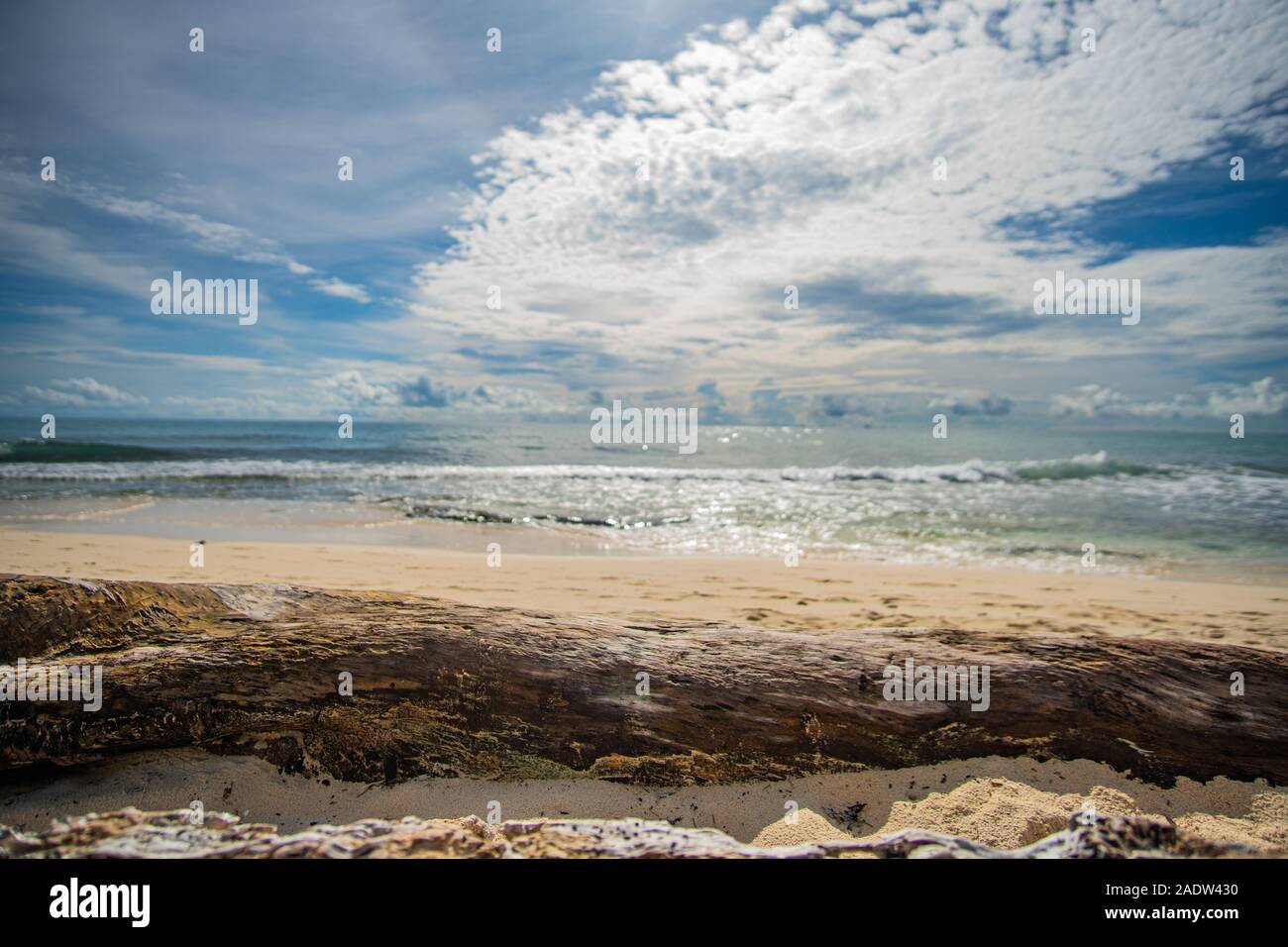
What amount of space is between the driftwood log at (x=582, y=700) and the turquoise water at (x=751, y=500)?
6354 mm

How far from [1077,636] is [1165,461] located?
28.8 metres

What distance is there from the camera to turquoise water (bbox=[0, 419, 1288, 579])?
10305mm

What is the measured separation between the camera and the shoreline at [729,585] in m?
5.15

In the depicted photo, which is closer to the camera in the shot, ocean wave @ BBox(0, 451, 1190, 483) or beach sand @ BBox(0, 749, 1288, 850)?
beach sand @ BBox(0, 749, 1288, 850)

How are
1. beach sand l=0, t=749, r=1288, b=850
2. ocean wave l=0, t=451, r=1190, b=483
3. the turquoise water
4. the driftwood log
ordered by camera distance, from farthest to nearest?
ocean wave l=0, t=451, r=1190, b=483 < the turquoise water < the driftwood log < beach sand l=0, t=749, r=1288, b=850

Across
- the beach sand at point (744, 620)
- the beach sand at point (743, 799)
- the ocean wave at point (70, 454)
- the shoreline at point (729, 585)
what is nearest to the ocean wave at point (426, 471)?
the ocean wave at point (70, 454)

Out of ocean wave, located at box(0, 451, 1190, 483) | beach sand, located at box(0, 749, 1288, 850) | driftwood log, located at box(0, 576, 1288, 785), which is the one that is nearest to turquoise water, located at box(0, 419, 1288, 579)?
ocean wave, located at box(0, 451, 1190, 483)

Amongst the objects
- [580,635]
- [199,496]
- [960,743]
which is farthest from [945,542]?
[199,496]

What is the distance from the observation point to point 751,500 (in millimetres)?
16156

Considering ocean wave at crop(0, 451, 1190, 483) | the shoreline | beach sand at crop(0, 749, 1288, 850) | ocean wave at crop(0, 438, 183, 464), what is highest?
ocean wave at crop(0, 438, 183, 464)

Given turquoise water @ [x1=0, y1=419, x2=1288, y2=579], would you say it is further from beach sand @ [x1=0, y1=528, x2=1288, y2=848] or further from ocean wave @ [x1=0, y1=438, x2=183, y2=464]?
beach sand @ [x1=0, y1=528, x2=1288, y2=848]

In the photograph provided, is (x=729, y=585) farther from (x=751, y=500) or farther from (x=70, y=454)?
(x=70, y=454)

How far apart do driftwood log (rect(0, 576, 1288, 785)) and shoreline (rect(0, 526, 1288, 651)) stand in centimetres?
96

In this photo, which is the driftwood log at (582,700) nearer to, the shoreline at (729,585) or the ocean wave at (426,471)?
the shoreline at (729,585)
